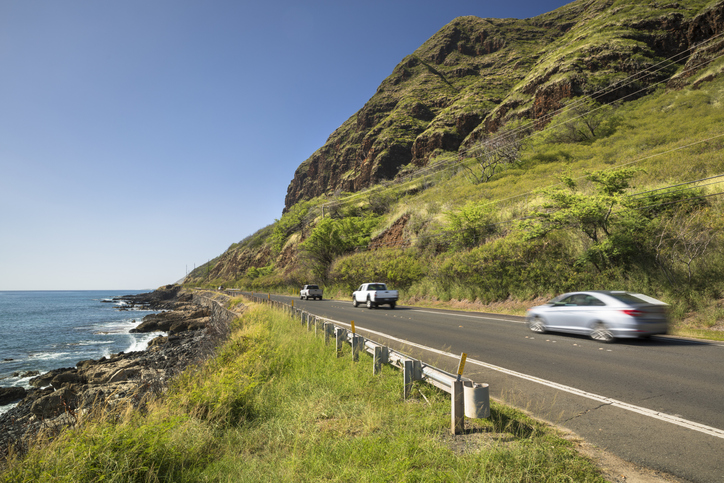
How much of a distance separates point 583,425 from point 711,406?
199 cm

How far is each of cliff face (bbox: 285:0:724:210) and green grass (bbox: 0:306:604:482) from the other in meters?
62.0

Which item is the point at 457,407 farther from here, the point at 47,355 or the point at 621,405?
the point at 47,355

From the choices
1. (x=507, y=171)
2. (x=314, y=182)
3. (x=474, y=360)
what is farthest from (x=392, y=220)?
(x=314, y=182)

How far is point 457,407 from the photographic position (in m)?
3.57

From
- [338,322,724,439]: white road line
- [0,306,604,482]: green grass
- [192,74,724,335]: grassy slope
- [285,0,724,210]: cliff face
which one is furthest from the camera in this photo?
[285,0,724,210]: cliff face

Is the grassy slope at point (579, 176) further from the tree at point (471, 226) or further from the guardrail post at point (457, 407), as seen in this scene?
the guardrail post at point (457, 407)

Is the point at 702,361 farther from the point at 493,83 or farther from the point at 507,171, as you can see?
the point at 493,83

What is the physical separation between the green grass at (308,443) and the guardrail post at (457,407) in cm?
11

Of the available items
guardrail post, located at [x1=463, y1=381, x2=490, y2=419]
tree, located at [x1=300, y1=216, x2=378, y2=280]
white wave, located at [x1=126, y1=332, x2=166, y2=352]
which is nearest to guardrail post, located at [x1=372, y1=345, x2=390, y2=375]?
guardrail post, located at [x1=463, y1=381, x2=490, y2=419]

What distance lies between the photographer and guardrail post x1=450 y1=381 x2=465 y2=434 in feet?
11.6

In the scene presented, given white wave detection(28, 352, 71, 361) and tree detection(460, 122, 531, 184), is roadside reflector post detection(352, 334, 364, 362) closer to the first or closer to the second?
white wave detection(28, 352, 71, 361)

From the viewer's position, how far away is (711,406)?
434 cm

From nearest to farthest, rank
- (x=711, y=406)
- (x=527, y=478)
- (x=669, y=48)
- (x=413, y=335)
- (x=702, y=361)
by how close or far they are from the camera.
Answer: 1. (x=527, y=478)
2. (x=711, y=406)
3. (x=702, y=361)
4. (x=413, y=335)
5. (x=669, y=48)

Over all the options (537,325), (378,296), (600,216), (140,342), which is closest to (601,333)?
(537,325)
